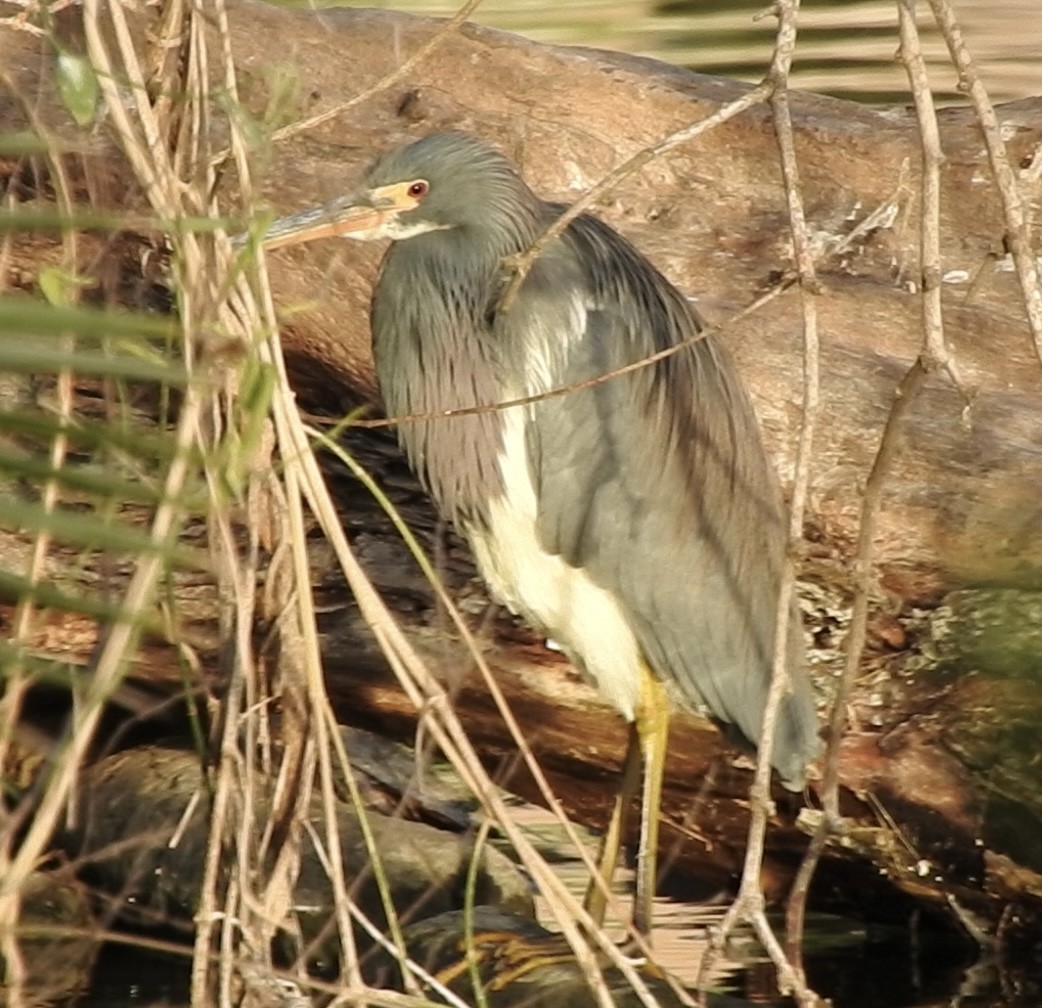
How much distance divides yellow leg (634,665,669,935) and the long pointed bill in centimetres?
99

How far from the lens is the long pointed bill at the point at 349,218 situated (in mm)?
3305

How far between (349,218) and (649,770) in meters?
1.21

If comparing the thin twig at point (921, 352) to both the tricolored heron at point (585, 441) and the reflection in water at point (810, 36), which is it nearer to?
the tricolored heron at point (585, 441)

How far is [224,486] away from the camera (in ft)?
6.39

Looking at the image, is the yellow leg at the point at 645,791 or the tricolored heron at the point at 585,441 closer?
the tricolored heron at the point at 585,441

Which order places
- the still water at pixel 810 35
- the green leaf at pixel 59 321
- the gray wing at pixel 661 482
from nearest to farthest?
the green leaf at pixel 59 321
the gray wing at pixel 661 482
the still water at pixel 810 35

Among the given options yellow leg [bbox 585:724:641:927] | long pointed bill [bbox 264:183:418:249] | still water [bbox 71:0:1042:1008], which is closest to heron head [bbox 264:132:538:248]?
long pointed bill [bbox 264:183:418:249]

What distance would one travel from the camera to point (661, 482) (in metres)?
3.55

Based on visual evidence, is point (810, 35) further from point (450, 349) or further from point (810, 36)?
point (450, 349)


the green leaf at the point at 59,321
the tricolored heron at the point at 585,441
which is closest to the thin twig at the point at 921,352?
the tricolored heron at the point at 585,441

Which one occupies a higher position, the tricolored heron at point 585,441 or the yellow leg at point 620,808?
Result: the tricolored heron at point 585,441

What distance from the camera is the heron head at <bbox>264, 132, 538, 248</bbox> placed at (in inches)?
136

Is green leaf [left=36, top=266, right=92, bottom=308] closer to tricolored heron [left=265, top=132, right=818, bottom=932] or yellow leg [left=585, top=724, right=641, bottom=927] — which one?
tricolored heron [left=265, top=132, right=818, bottom=932]

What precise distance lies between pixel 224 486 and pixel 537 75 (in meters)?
2.67
